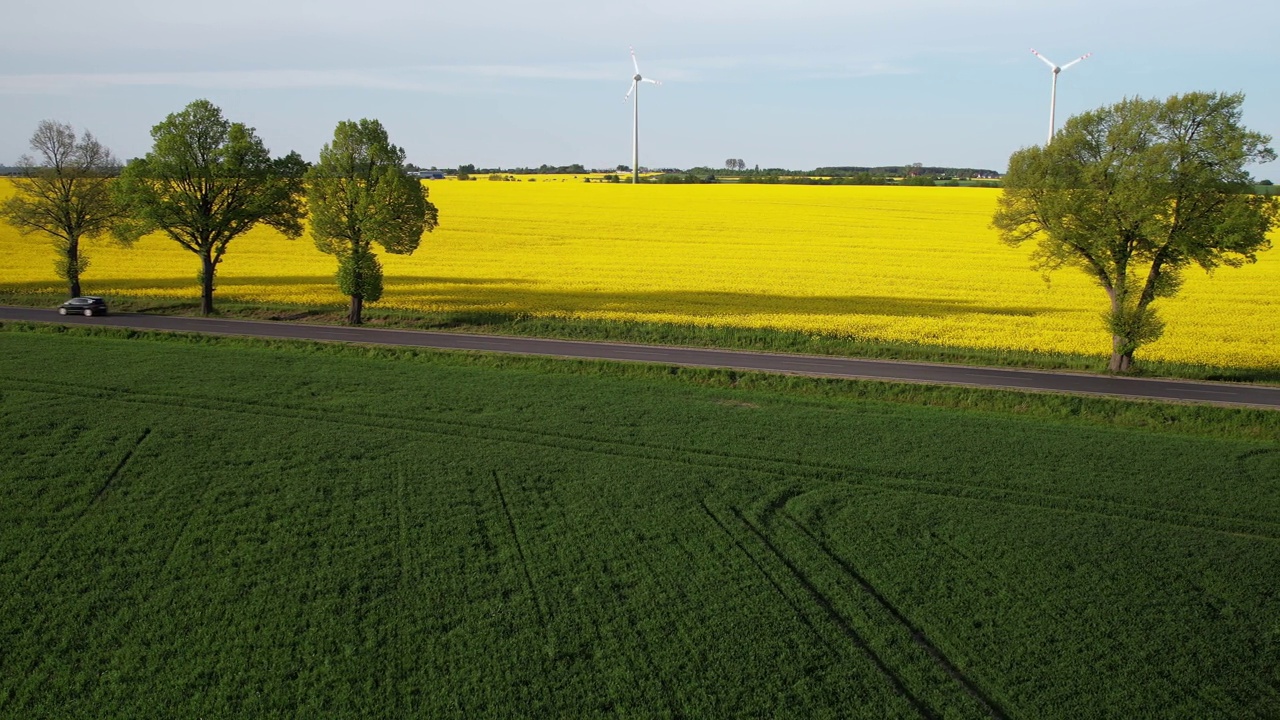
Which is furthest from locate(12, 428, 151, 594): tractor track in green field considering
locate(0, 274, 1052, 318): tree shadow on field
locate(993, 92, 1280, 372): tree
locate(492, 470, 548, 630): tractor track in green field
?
locate(993, 92, 1280, 372): tree

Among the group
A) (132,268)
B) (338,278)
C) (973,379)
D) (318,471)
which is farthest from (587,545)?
(132,268)

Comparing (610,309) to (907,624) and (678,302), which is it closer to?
(678,302)

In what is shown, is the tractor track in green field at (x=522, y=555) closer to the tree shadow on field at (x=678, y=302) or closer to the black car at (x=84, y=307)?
the tree shadow on field at (x=678, y=302)

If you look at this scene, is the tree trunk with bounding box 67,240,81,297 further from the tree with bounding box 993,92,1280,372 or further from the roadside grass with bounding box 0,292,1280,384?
the tree with bounding box 993,92,1280,372

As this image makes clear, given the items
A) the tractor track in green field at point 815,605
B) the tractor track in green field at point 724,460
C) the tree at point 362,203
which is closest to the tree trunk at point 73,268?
the tree at point 362,203

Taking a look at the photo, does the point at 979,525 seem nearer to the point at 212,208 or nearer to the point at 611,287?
the point at 611,287

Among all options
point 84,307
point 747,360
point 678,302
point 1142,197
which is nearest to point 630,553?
point 747,360
